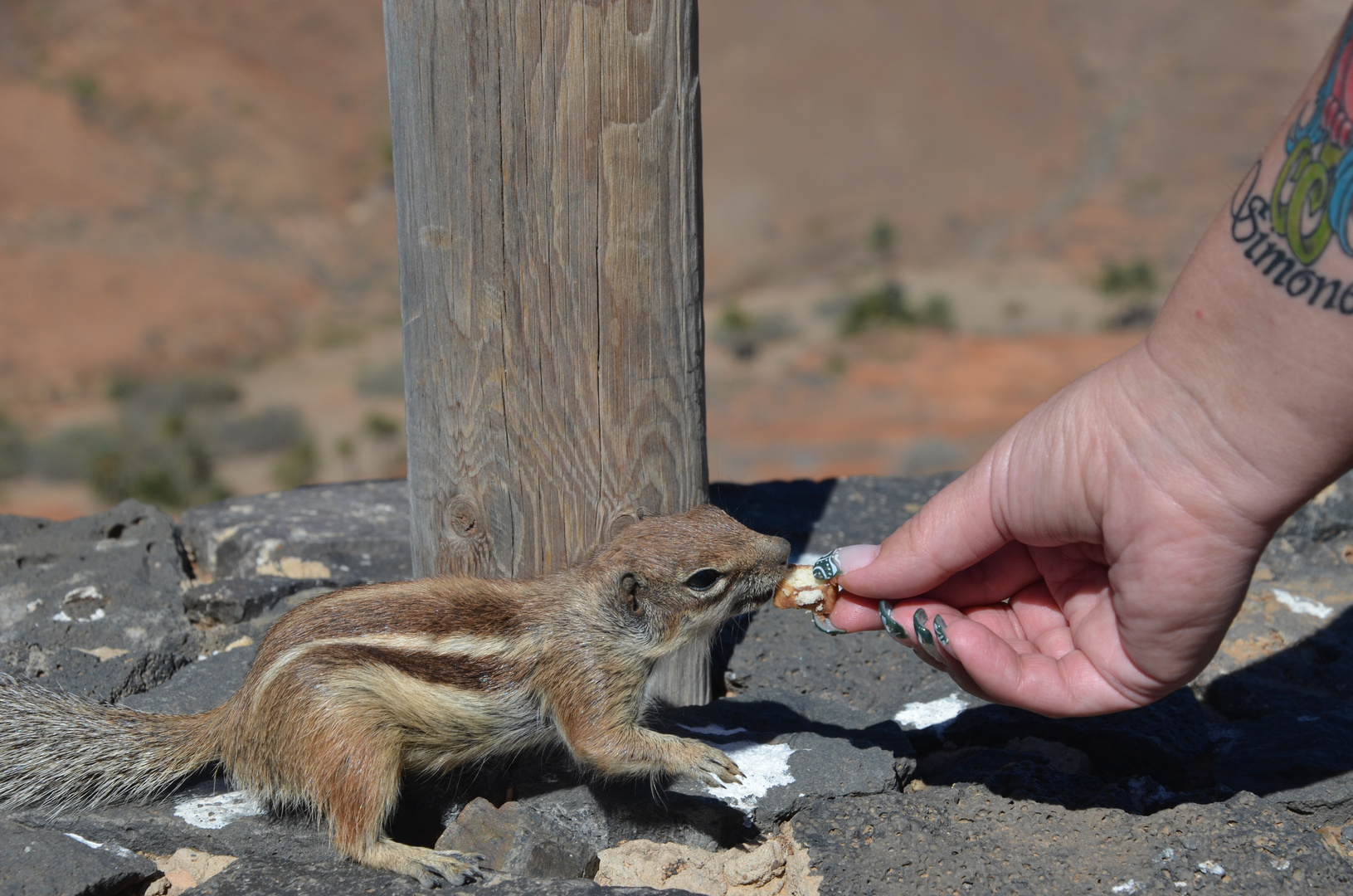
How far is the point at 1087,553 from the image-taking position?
3.00 metres

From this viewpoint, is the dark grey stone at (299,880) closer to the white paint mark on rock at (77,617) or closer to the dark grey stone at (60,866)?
the dark grey stone at (60,866)

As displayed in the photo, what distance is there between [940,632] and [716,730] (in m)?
0.90

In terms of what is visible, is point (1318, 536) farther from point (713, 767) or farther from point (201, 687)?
point (201, 687)

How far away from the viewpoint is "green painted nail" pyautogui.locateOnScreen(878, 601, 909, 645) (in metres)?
3.09

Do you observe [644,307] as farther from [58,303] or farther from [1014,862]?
[58,303]

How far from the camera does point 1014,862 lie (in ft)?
9.11

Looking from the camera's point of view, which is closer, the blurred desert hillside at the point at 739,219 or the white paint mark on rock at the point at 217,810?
the white paint mark on rock at the point at 217,810

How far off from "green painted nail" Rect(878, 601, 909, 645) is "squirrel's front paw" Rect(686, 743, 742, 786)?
2.01ft

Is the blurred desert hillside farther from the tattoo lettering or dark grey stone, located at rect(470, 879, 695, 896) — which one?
the tattoo lettering

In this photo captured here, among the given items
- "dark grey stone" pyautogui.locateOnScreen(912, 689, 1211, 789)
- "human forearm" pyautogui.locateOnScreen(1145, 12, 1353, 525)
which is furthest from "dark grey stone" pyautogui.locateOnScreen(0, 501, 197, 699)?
"human forearm" pyautogui.locateOnScreen(1145, 12, 1353, 525)

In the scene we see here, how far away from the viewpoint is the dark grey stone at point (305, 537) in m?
4.64

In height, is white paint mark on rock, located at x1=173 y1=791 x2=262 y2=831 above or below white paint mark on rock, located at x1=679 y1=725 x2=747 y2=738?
below

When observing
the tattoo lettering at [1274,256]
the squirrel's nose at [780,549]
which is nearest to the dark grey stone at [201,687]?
the squirrel's nose at [780,549]

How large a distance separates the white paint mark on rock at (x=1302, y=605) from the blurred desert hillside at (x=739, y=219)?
9626 millimetres
